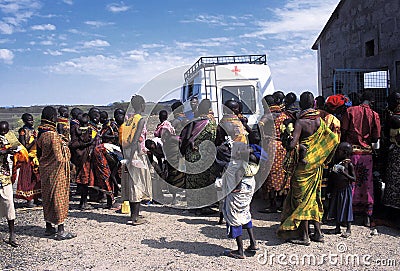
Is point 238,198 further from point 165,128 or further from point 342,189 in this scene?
point 165,128

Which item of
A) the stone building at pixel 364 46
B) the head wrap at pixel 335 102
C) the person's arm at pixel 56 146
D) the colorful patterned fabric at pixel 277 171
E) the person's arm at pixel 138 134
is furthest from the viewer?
the stone building at pixel 364 46

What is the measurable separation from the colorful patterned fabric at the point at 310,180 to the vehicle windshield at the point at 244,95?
15.2ft

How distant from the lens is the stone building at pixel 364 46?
26.0 ft

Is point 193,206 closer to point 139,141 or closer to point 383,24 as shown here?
point 139,141

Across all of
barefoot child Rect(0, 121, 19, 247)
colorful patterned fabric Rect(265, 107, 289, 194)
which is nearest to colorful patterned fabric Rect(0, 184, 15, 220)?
barefoot child Rect(0, 121, 19, 247)

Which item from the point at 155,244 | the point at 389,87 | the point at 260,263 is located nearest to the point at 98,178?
the point at 155,244

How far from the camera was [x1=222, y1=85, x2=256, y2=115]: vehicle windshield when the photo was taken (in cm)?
941

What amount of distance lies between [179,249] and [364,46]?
21.3ft

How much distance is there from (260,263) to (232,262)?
0.30 meters

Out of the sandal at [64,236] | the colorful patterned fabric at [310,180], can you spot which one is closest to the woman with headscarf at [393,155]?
the colorful patterned fabric at [310,180]

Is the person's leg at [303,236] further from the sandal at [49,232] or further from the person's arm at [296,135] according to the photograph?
the sandal at [49,232]

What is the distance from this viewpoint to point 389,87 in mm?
7980

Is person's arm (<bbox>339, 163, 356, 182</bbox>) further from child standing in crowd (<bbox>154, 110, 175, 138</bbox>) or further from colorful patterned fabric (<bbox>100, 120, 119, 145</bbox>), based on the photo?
colorful patterned fabric (<bbox>100, 120, 119, 145</bbox>)

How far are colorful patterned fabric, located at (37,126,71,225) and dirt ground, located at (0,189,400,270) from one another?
15.8 inches
